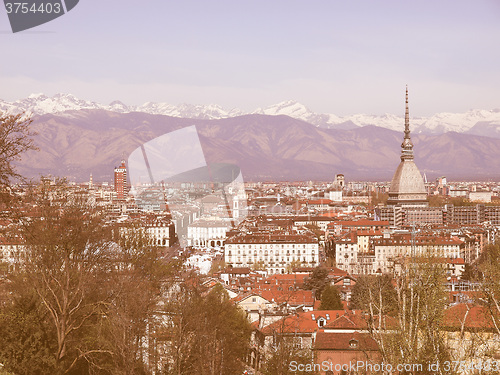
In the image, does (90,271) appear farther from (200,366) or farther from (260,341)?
(260,341)

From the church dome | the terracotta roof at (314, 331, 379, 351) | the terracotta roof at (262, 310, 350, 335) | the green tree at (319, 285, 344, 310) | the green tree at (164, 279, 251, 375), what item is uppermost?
the church dome

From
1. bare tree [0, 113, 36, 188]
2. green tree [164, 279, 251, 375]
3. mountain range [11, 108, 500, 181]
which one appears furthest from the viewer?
mountain range [11, 108, 500, 181]

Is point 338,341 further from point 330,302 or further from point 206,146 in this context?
point 206,146

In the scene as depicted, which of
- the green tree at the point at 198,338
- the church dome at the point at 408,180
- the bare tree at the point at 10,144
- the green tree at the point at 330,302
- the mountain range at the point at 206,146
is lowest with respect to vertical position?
the green tree at the point at 330,302

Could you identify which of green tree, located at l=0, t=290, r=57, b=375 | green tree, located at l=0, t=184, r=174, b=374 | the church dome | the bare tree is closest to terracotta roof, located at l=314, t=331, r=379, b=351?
green tree, located at l=0, t=184, r=174, b=374

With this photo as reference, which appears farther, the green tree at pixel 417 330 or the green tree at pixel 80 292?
the green tree at pixel 80 292

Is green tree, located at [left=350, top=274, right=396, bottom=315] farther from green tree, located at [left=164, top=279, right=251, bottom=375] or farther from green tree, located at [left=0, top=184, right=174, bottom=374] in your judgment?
green tree, located at [left=0, top=184, right=174, bottom=374]

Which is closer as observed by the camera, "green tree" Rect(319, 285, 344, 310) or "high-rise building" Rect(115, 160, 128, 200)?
"green tree" Rect(319, 285, 344, 310)

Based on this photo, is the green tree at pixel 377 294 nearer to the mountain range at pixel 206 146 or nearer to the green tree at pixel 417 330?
the green tree at pixel 417 330

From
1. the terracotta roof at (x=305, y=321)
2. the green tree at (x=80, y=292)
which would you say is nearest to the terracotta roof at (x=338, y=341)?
the terracotta roof at (x=305, y=321)
